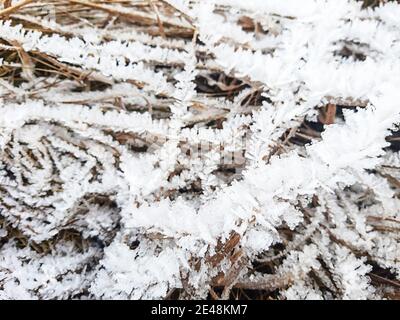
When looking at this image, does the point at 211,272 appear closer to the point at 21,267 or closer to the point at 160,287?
the point at 160,287

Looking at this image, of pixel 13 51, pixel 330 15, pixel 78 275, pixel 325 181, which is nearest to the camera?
pixel 325 181

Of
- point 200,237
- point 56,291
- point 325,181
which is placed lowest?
point 56,291

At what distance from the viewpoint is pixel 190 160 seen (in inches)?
30.5

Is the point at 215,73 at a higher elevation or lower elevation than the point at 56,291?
higher

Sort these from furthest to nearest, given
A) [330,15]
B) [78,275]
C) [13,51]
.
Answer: [13,51] < [78,275] < [330,15]

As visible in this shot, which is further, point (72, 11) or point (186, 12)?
point (72, 11)

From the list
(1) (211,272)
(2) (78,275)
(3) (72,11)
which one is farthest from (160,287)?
(3) (72,11)

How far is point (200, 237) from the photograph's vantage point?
0.61m

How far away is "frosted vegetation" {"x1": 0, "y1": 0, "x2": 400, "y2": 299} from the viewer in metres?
0.62

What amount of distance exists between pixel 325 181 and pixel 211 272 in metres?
0.26

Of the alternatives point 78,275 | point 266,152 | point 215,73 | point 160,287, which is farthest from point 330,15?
point 78,275

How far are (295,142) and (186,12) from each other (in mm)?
357

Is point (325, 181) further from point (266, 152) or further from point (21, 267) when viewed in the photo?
point (21, 267)

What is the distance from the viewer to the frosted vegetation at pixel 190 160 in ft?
2.04
